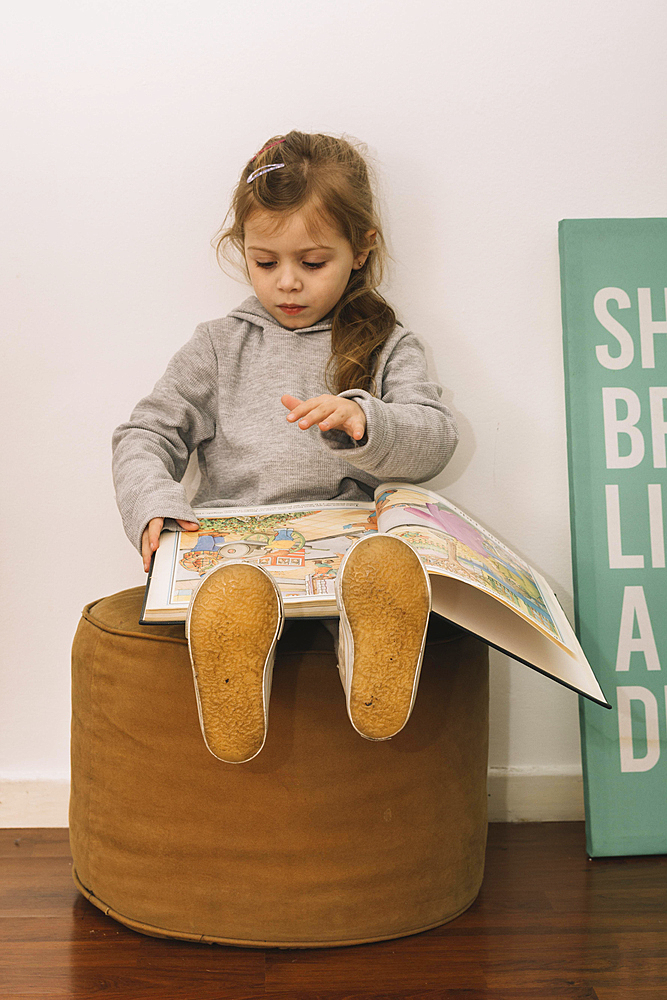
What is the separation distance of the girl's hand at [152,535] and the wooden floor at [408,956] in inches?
16.5

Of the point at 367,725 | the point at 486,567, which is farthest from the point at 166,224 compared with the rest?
the point at 367,725

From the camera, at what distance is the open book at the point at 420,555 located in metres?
0.76

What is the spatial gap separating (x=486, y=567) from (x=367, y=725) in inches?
8.8

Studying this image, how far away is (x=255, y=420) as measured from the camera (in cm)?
110

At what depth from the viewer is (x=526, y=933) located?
2.85ft

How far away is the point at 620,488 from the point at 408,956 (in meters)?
0.69

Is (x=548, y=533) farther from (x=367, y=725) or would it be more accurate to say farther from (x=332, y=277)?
(x=367, y=725)

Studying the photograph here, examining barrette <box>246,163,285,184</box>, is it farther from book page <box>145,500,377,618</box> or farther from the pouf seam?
the pouf seam

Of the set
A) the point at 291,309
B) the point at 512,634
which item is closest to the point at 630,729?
the point at 512,634

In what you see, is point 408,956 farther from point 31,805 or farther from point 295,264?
point 295,264

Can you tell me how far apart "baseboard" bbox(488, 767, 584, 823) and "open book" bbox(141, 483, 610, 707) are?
1.40ft

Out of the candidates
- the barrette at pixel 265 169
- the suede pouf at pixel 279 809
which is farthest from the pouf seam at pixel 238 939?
the barrette at pixel 265 169

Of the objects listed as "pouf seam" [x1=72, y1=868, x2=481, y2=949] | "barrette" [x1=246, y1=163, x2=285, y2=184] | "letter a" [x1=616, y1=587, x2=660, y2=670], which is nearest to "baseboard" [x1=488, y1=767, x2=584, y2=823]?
"letter a" [x1=616, y1=587, x2=660, y2=670]

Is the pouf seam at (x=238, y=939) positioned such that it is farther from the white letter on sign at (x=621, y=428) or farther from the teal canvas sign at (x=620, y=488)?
the white letter on sign at (x=621, y=428)
